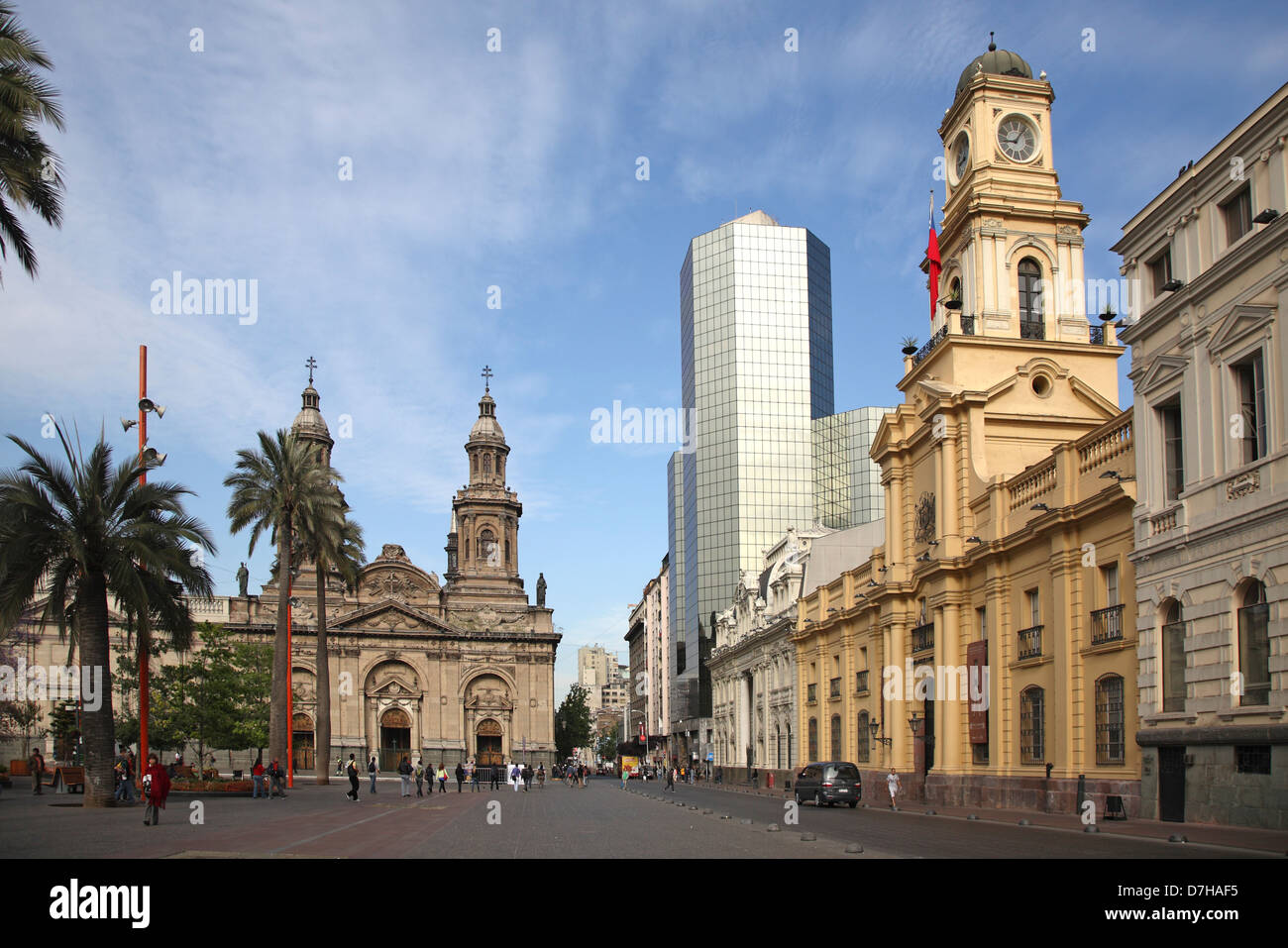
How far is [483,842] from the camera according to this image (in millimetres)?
19250

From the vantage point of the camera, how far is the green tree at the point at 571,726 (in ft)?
418

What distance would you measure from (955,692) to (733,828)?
1441cm

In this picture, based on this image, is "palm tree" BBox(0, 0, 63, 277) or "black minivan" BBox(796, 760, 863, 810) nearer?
"palm tree" BBox(0, 0, 63, 277)

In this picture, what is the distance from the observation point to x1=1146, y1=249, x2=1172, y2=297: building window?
2417 centimetres

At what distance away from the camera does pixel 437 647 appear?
95375mm

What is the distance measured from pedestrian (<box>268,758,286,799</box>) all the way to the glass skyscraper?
7125 centimetres

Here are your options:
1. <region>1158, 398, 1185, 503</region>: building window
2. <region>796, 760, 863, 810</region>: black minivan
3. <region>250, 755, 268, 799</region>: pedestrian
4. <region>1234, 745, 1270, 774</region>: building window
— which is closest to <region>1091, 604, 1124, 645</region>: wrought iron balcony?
<region>1158, 398, 1185, 503</region>: building window

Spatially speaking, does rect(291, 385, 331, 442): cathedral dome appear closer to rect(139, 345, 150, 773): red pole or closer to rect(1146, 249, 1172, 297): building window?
rect(139, 345, 150, 773): red pole

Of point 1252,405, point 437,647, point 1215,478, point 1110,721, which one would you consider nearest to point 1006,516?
point 1110,721

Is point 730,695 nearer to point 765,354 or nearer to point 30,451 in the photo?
point 765,354

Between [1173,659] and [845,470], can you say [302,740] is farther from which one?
[1173,659]

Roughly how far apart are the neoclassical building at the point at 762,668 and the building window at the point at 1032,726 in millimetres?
27479

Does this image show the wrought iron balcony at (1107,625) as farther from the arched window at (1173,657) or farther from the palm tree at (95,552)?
the palm tree at (95,552)

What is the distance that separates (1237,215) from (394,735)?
82912 mm
